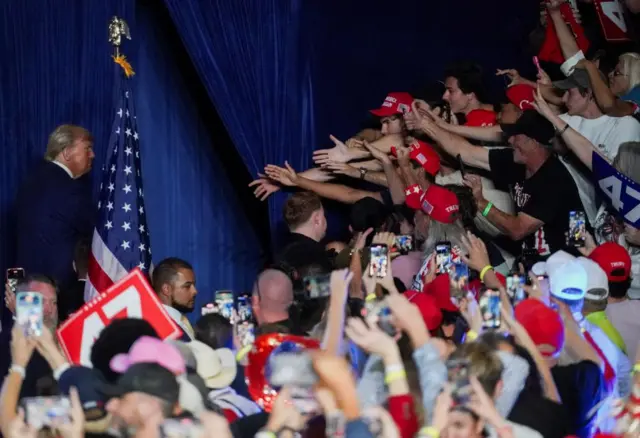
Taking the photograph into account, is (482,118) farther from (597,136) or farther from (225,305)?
(225,305)

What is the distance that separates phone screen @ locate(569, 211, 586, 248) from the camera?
23.8 feet

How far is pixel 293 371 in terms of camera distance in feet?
15.8

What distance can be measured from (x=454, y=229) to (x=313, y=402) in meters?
3.47

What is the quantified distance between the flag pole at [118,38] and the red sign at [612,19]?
3.14m

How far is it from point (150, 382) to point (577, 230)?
3.37 m

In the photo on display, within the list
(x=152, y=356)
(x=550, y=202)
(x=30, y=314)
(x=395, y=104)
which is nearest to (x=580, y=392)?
(x=152, y=356)

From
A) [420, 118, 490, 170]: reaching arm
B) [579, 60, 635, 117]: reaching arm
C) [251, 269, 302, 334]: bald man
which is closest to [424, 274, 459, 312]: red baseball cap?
[251, 269, 302, 334]: bald man

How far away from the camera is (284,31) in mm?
9461

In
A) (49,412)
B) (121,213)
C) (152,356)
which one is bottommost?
(49,412)

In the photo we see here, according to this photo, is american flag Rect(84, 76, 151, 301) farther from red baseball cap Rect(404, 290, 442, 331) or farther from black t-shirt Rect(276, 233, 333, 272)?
red baseball cap Rect(404, 290, 442, 331)

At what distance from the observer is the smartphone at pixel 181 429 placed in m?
4.29

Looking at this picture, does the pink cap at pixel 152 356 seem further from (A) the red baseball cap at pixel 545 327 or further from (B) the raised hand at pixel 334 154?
(B) the raised hand at pixel 334 154

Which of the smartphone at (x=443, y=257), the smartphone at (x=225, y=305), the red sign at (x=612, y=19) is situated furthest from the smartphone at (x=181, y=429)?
the red sign at (x=612, y=19)

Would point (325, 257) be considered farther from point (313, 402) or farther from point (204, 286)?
point (313, 402)
